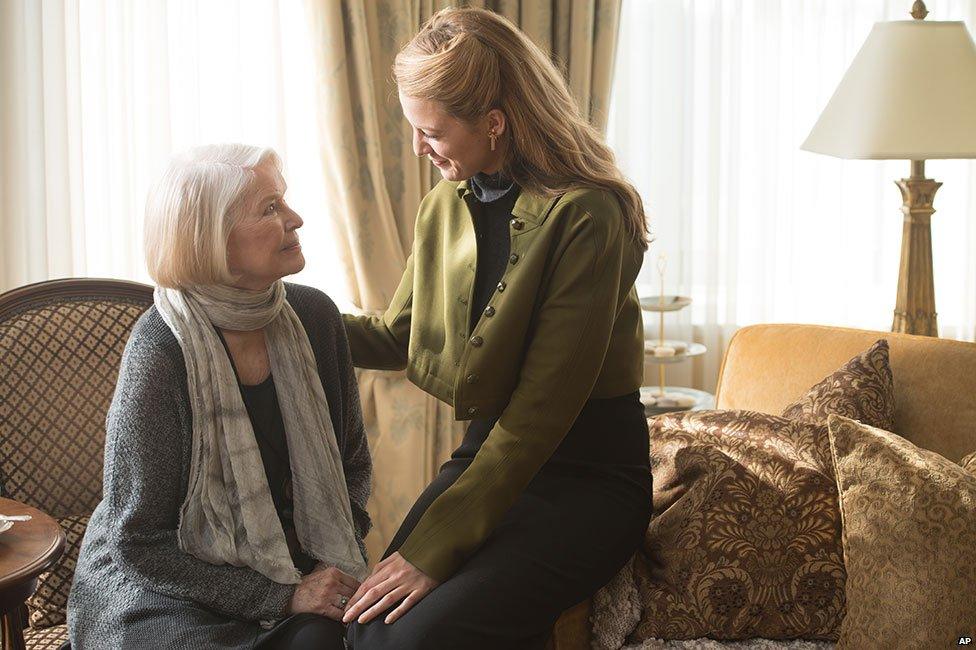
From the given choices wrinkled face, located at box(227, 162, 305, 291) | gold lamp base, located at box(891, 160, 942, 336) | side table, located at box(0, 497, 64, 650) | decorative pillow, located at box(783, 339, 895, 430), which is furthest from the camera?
gold lamp base, located at box(891, 160, 942, 336)

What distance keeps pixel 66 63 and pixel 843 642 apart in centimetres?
254

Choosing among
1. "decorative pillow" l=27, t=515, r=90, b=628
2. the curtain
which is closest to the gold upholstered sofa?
"decorative pillow" l=27, t=515, r=90, b=628

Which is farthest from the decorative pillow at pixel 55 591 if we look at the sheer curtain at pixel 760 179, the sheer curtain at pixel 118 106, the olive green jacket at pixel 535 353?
the sheer curtain at pixel 760 179

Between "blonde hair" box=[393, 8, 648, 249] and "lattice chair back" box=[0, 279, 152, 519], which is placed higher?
"blonde hair" box=[393, 8, 648, 249]

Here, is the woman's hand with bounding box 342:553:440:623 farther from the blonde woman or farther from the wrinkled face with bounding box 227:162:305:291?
the wrinkled face with bounding box 227:162:305:291

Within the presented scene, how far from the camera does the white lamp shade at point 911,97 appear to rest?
8.25 feet

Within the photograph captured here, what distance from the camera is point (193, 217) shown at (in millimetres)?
1715

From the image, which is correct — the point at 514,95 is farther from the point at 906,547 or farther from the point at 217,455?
the point at 906,547

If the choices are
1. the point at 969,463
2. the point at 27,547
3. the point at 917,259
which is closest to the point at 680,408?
the point at 917,259

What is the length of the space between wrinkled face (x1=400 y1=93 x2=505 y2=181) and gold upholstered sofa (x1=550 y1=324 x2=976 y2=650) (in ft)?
2.61

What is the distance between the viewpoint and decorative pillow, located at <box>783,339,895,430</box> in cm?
204

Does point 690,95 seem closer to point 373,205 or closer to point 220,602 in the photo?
point 373,205

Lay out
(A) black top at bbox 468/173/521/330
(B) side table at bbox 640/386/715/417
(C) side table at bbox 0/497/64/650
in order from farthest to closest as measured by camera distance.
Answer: (B) side table at bbox 640/386/715/417, (A) black top at bbox 468/173/521/330, (C) side table at bbox 0/497/64/650

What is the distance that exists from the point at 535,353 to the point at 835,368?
0.85 m
